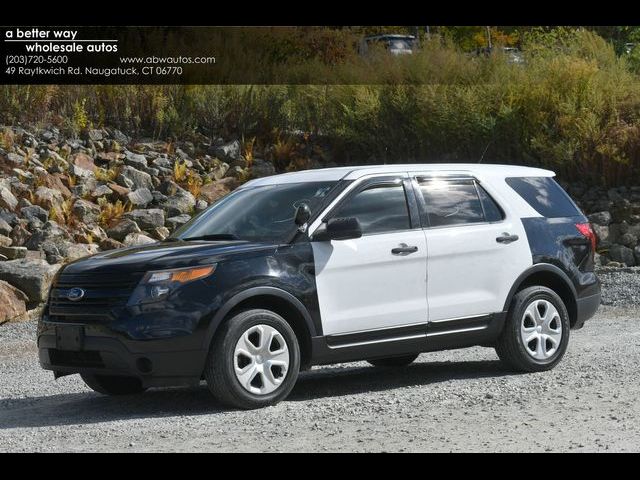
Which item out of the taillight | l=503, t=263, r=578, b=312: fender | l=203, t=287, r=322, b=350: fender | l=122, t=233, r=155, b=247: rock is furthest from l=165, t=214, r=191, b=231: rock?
l=203, t=287, r=322, b=350: fender

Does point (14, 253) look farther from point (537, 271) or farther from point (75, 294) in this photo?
point (537, 271)

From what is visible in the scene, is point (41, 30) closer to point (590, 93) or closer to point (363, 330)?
point (590, 93)

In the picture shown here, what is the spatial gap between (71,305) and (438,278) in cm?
288

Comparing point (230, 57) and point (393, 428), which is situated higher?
point (230, 57)

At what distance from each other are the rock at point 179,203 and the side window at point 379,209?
34.8ft

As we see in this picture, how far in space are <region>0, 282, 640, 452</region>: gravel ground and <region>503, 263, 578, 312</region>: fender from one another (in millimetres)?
654

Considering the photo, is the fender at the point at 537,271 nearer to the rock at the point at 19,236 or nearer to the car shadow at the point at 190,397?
the car shadow at the point at 190,397

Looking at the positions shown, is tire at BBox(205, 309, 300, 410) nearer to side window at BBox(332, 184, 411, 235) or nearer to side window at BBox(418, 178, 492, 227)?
side window at BBox(332, 184, 411, 235)

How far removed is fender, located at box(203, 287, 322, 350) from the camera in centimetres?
833

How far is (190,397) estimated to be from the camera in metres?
9.41

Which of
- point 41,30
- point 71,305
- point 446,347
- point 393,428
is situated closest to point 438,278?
point 446,347

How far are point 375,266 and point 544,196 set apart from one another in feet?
7.29

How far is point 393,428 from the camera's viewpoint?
7.60m

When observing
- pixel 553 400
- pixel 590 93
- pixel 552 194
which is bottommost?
pixel 553 400
